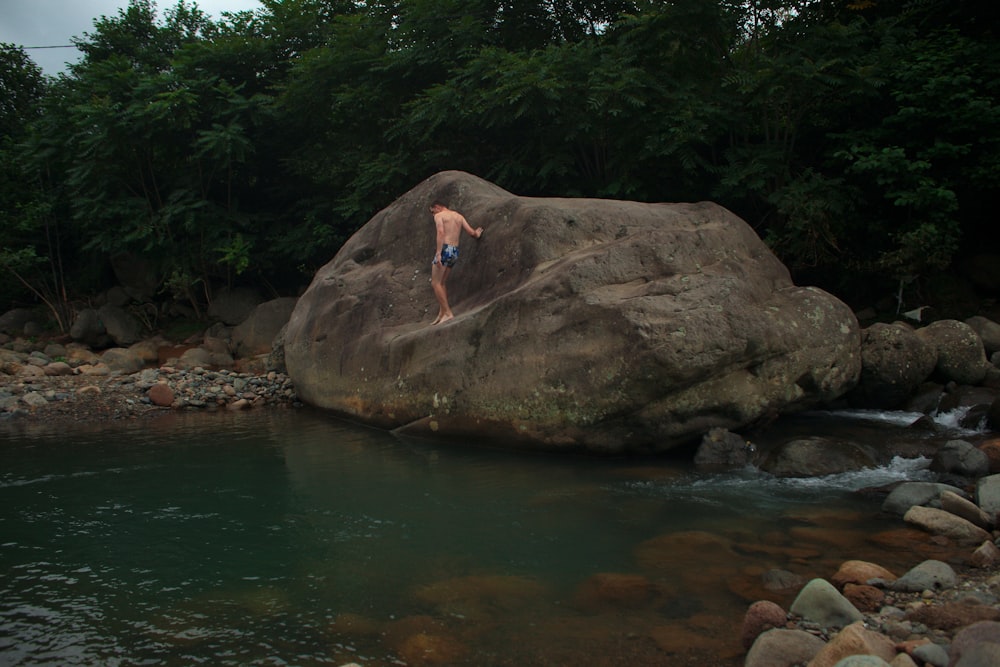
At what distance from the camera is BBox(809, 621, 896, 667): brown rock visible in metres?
3.64

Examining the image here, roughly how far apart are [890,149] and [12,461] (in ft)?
44.4

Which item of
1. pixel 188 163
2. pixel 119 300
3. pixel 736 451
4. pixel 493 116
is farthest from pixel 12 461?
pixel 119 300

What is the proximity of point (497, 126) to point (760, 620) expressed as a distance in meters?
12.9

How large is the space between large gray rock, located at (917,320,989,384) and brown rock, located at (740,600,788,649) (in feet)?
23.9

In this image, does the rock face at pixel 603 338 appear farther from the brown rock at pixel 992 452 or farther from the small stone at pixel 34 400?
the small stone at pixel 34 400

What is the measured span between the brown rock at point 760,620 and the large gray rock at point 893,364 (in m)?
6.47

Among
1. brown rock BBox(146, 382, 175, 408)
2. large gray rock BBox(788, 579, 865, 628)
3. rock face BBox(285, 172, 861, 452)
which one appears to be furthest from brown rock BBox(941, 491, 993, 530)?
brown rock BBox(146, 382, 175, 408)

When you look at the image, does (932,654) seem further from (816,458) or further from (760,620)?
(816,458)

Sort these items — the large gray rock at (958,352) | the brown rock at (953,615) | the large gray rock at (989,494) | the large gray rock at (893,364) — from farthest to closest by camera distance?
the large gray rock at (958,352)
the large gray rock at (893,364)
the large gray rock at (989,494)
the brown rock at (953,615)

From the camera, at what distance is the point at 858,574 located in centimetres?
490

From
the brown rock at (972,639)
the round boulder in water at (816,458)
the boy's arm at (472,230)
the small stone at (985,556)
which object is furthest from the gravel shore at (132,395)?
the brown rock at (972,639)

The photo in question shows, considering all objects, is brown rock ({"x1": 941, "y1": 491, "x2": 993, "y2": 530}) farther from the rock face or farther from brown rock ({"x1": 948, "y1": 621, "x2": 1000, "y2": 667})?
brown rock ({"x1": 948, "y1": 621, "x2": 1000, "y2": 667})

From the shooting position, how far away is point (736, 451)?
816 centimetres

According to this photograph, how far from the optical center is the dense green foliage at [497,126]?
1209 centimetres
